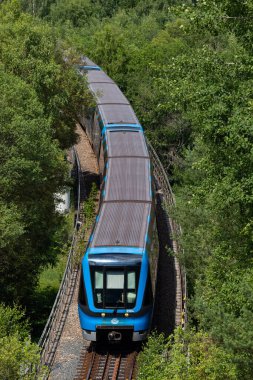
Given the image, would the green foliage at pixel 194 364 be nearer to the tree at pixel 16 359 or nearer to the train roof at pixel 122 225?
the tree at pixel 16 359

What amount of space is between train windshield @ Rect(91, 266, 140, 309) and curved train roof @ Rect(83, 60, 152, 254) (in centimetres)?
87

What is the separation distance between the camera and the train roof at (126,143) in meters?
34.2

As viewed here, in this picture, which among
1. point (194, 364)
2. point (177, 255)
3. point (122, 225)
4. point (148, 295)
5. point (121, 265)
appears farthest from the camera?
point (177, 255)

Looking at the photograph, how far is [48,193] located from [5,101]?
15.5 ft

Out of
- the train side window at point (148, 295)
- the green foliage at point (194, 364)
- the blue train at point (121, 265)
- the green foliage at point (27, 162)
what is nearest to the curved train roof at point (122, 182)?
the blue train at point (121, 265)

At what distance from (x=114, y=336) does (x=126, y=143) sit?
1421 centimetres

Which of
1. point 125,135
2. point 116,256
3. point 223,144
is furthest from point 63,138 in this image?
point 223,144

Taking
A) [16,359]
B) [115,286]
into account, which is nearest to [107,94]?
[115,286]

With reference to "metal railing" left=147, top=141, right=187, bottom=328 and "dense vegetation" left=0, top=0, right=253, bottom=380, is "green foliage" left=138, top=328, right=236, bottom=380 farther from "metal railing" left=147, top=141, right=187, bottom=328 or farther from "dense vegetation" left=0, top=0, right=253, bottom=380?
"metal railing" left=147, top=141, right=187, bottom=328

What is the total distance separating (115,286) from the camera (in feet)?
76.2

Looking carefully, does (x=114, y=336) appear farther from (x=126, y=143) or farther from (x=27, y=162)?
(x=126, y=143)

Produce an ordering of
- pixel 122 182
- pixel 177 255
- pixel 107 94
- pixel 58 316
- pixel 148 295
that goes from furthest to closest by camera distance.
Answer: pixel 107 94
pixel 122 182
pixel 177 255
pixel 58 316
pixel 148 295

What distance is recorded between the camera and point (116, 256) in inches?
917

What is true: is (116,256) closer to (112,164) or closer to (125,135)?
(112,164)
